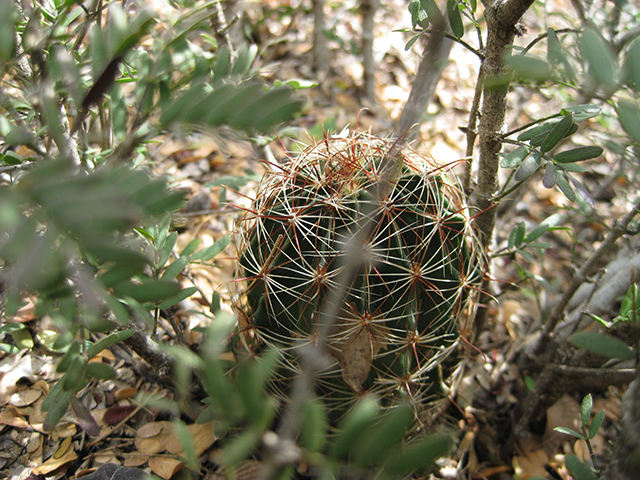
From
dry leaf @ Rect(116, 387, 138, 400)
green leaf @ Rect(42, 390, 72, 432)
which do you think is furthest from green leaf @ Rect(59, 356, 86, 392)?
dry leaf @ Rect(116, 387, 138, 400)

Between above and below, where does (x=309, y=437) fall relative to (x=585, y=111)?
below

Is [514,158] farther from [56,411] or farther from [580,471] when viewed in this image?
[56,411]

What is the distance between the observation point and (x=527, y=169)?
2.85ft

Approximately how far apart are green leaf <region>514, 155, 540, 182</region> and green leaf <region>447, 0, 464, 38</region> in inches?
12.1

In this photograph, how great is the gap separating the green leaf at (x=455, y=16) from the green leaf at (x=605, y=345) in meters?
0.65

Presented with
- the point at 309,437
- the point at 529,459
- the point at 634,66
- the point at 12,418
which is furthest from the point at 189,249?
the point at 529,459

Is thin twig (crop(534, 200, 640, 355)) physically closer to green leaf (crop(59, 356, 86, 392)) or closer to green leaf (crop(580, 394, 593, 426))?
green leaf (crop(580, 394, 593, 426))

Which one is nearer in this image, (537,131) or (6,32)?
(6,32)

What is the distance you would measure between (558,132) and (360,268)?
474 mm

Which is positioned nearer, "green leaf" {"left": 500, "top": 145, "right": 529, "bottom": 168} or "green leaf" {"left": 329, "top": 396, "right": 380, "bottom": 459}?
"green leaf" {"left": 329, "top": 396, "right": 380, "bottom": 459}

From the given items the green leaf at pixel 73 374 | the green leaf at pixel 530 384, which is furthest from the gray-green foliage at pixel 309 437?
the green leaf at pixel 530 384

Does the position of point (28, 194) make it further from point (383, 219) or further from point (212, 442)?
point (212, 442)

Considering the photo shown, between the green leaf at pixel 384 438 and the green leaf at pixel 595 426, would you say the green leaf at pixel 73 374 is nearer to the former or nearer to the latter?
the green leaf at pixel 384 438

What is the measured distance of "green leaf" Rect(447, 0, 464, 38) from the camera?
0.90 metres
